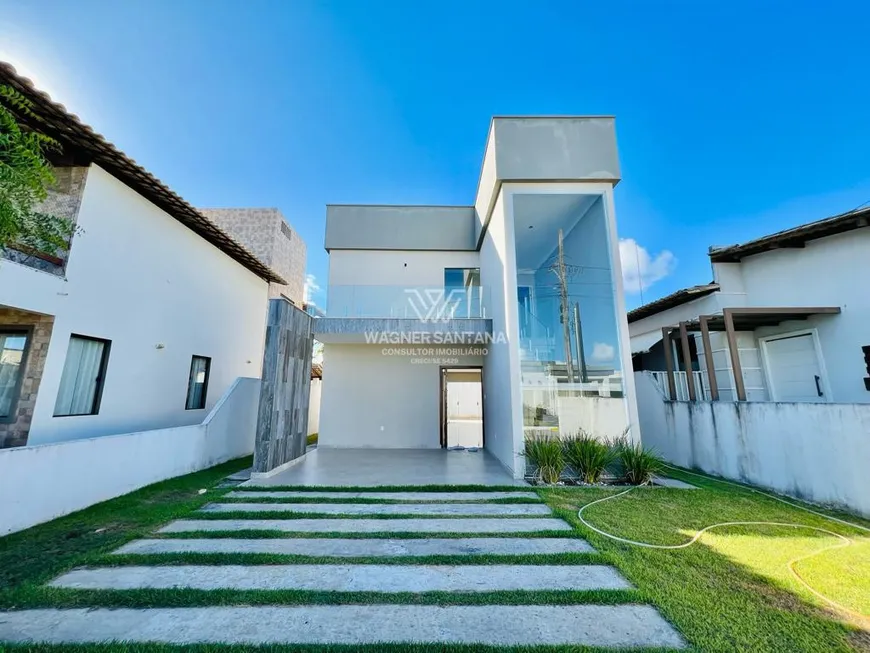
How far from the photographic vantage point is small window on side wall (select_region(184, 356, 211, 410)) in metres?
8.57

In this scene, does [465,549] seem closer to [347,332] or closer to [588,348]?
[588,348]

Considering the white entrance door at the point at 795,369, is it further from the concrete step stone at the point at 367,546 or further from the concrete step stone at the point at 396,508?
the concrete step stone at the point at 367,546

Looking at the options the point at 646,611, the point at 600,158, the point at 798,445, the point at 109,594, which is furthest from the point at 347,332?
the point at 798,445

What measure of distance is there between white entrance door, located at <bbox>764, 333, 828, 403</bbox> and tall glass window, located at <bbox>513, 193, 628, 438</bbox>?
16.3ft

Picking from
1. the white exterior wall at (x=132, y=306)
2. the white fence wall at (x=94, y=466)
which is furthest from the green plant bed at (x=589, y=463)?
the white exterior wall at (x=132, y=306)

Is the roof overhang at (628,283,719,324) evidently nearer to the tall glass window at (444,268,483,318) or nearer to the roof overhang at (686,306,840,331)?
the roof overhang at (686,306,840,331)

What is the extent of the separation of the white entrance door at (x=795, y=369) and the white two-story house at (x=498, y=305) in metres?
4.87

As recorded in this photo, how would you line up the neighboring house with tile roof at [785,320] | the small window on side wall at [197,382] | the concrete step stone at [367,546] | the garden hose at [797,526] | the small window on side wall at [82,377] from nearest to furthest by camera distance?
the garden hose at [797,526], the concrete step stone at [367,546], the small window on side wall at [82,377], the neighboring house with tile roof at [785,320], the small window on side wall at [197,382]

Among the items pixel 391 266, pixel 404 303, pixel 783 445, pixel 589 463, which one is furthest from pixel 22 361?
pixel 783 445

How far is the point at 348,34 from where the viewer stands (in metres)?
8.71

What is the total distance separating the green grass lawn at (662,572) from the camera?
7.45 feet

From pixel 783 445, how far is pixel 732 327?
2.36 metres

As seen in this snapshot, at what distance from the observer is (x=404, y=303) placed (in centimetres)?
907

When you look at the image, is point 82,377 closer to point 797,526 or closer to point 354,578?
point 354,578
